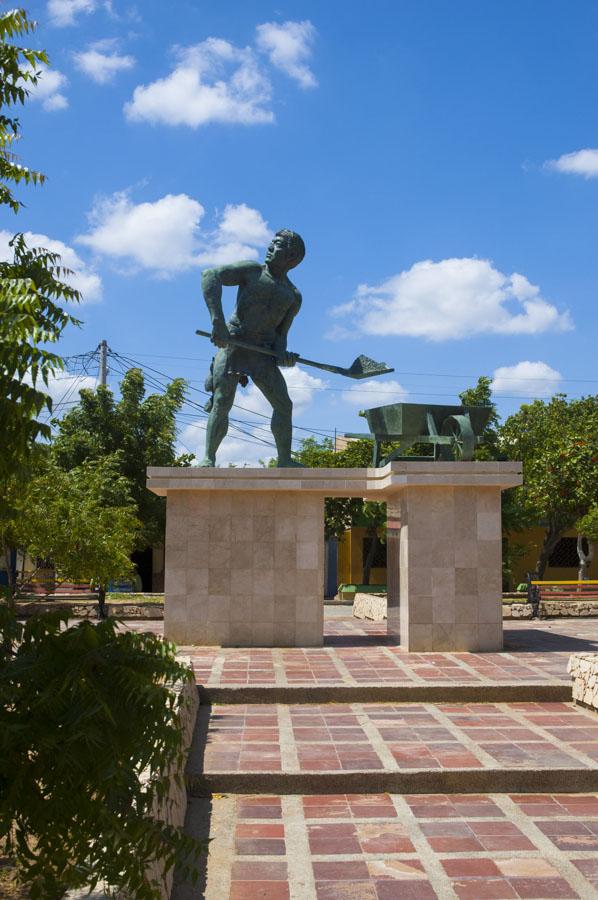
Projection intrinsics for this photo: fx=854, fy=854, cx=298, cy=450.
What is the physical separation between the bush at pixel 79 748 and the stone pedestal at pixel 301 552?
8.98m

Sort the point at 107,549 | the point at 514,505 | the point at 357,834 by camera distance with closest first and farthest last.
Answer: the point at 357,834, the point at 107,549, the point at 514,505

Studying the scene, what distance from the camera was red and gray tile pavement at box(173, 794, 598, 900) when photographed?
14.8 ft

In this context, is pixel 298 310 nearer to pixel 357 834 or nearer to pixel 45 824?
pixel 357 834

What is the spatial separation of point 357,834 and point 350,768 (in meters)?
0.97

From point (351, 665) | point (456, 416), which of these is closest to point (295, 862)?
point (351, 665)

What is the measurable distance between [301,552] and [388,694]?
353cm

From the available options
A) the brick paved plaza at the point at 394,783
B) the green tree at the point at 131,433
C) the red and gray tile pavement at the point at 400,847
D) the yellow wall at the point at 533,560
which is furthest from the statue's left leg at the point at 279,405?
the yellow wall at the point at 533,560

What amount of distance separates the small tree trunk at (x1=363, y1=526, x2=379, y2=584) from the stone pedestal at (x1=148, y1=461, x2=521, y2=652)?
16828 millimetres

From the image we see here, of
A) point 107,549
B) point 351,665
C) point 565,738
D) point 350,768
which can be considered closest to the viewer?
point 350,768

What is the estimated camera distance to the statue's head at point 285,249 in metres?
12.1

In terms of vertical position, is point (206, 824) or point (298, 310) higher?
point (298, 310)

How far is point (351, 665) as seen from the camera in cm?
1027

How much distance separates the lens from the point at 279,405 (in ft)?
41.0

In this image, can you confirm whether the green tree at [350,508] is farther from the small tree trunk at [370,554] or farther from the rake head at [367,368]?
the rake head at [367,368]
